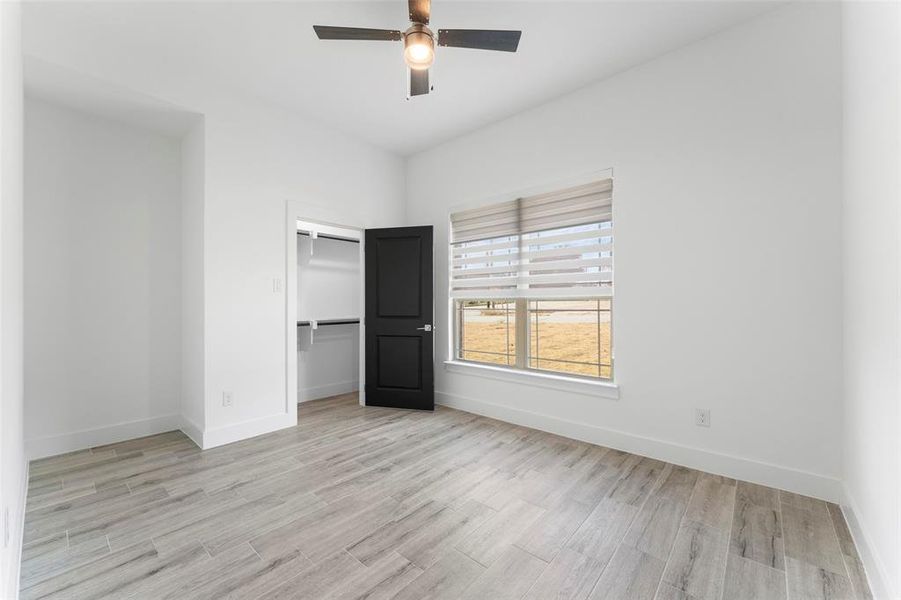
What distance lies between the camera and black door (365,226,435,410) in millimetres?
4289

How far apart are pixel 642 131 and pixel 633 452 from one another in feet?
8.47

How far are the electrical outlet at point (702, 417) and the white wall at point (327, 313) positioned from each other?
13.0 ft

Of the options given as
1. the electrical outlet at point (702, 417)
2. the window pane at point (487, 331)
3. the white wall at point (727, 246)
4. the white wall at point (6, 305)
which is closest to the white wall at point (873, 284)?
the white wall at point (727, 246)

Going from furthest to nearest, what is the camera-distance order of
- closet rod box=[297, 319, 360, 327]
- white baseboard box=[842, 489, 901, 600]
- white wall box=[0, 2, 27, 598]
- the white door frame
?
closet rod box=[297, 319, 360, 327] < the white door frame < white baseboard box=[842, 489, 901, 600] < white wall box=[0, 2, 27, 598]

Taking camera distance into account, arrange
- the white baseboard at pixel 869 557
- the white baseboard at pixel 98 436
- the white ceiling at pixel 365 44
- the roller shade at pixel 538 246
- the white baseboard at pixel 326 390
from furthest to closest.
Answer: the white baseboard at pixel 326 390 → the roller shade at pixel 538 246 → the white baseboard at pixel 98 436 → the white ceiling at pixel 365 44 → the white baseboard at pixel 869 557

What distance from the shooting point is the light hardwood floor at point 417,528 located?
64.9 inches

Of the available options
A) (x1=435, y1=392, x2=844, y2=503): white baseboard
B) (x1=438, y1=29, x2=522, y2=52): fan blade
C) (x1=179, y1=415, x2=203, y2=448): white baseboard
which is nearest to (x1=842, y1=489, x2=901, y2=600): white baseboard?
(x1=435, y1=392, x2=844, y2=503): white baseboard

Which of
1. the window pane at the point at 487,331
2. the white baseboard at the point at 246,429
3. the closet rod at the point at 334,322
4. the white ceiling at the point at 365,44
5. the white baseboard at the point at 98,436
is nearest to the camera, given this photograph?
the white ceiling at the point at 365,44

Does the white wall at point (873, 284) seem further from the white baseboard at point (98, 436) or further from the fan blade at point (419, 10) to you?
the white baseboard at point (98, 436)

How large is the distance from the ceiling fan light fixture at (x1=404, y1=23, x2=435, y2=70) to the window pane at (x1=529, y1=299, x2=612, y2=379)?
7.72 ft

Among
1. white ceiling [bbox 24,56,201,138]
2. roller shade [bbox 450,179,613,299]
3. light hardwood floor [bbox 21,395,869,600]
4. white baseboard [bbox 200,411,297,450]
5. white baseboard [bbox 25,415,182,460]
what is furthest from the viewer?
roller shade [bbox 450,179,613,299]

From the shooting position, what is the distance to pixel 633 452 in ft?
9.85

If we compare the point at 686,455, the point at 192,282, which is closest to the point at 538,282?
the point at 686,455

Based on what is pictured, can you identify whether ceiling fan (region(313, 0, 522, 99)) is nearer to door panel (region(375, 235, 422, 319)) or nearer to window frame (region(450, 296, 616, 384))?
window frame (region(450, 296, 616, 384))
